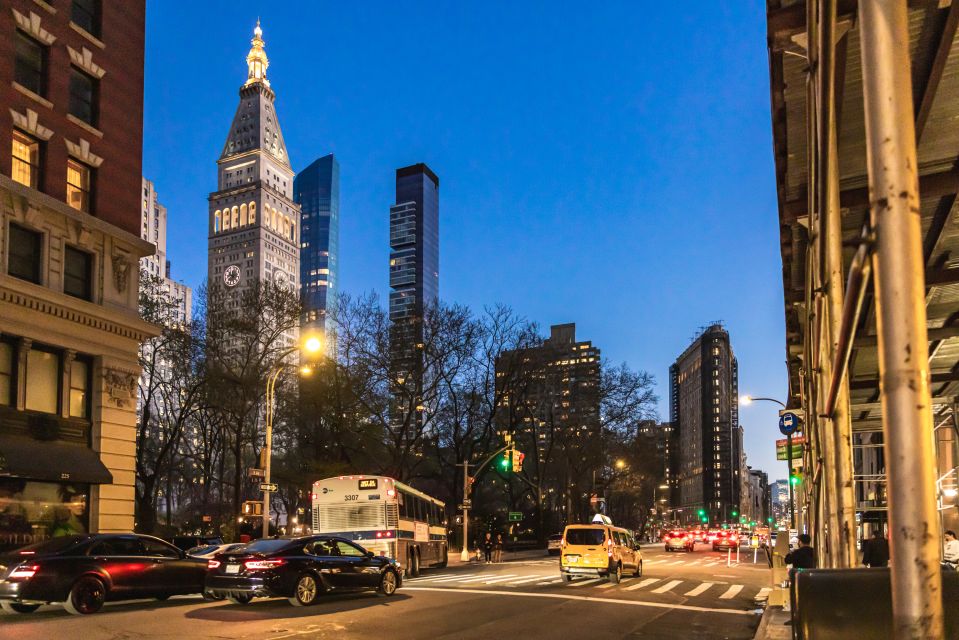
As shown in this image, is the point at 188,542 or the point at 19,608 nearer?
the point at 19,608

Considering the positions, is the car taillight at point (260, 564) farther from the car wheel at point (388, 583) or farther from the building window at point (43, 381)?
the building window at point (43, 381)

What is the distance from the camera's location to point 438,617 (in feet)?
53.3

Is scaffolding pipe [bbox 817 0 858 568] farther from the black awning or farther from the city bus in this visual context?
the black awning

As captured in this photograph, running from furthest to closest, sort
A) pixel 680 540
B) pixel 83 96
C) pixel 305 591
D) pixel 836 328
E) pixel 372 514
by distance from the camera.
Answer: pixel 680 540, pixel 83 96, pixel 372 514, pixel 305 591, pixel 836 328

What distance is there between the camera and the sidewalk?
1385cm

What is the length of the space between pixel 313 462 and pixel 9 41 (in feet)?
88.7

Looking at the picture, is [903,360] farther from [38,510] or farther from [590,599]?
[38,510]

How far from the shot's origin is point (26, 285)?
84.0 ft

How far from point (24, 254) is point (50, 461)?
20.8 ft

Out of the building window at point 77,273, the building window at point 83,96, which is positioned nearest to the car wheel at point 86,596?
the building window at point 77,273

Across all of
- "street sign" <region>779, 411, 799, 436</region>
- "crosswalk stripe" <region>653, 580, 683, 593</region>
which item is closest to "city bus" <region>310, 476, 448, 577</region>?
"crosswalk stripe" <region>653, 580, 683, 593</region>

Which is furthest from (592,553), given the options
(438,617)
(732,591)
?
(438,617)

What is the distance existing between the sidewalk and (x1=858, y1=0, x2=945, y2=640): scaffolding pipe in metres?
10.8

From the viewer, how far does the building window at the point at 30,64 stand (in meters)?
26.8
